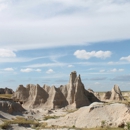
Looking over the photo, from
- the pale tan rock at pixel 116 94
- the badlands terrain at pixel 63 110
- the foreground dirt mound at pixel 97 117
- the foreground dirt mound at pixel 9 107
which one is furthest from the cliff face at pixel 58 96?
the foreground dirt mound at pixel 97 117

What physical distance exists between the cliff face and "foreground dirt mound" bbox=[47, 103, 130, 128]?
3975 centimetres

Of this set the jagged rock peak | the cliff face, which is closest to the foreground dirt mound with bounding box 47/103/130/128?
the cliff face

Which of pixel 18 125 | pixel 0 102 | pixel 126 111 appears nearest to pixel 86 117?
pixel 126 111

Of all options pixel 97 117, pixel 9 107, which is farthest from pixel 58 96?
pixel 97 117

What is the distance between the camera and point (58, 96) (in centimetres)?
9562

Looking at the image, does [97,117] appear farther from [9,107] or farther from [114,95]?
[114,95]

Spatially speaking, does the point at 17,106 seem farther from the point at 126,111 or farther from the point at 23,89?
the point at 126,111

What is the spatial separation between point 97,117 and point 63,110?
4036 centimetres

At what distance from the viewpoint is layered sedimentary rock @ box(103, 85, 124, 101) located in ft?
415

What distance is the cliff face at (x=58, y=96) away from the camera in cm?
9475

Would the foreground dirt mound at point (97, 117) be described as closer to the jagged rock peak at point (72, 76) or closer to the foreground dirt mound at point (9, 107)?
the foreground dirt mound at point (9, 107)

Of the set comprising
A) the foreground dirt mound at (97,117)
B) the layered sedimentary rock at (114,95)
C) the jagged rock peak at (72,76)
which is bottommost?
the foreground dirt mound at (97,117)

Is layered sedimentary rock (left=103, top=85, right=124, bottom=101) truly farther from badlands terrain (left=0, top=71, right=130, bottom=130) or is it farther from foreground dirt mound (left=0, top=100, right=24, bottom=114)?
foreground dirt mound (left=0, top=100, right=24, bottom=114)

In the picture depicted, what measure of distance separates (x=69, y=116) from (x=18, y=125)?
412 inches
